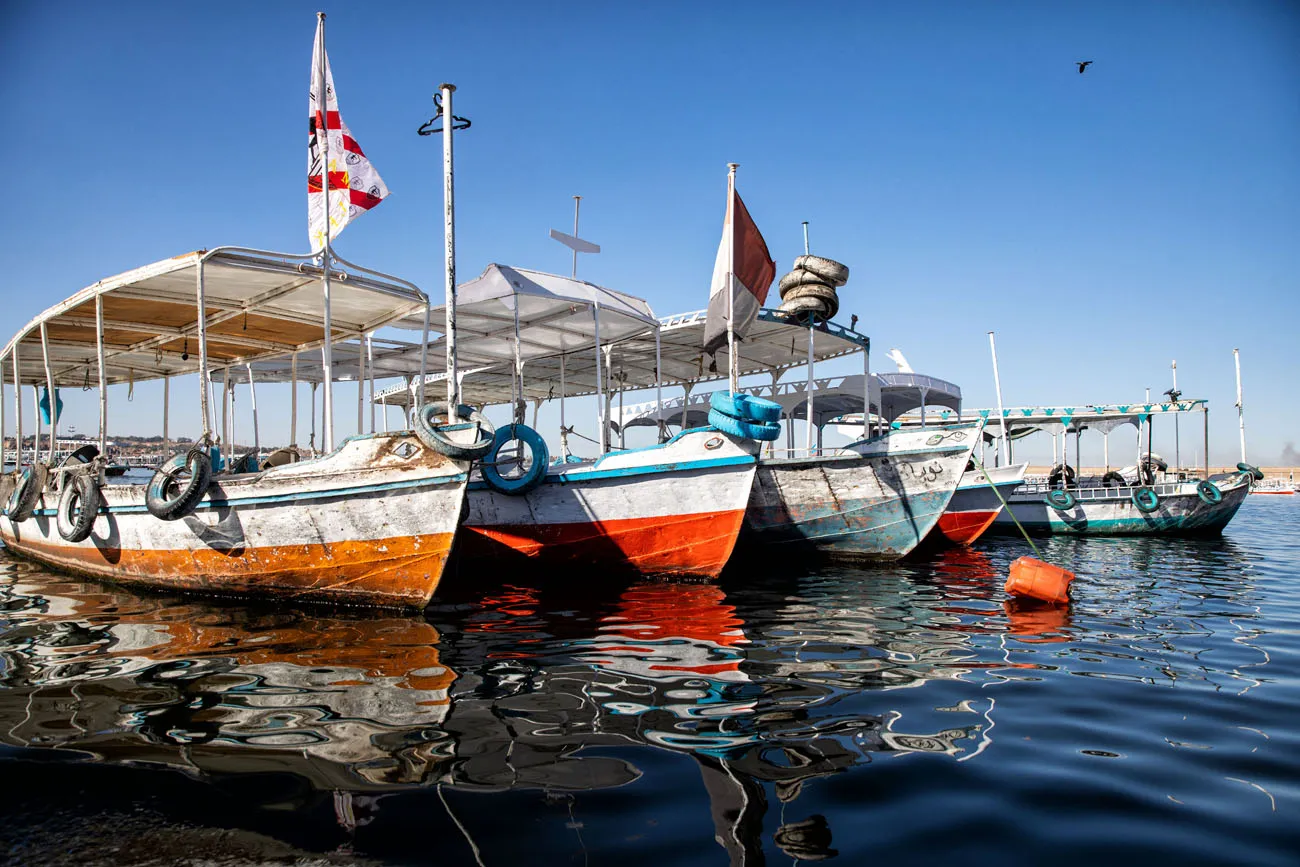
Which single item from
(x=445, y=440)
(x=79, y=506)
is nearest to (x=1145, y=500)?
(x=445, y=440)

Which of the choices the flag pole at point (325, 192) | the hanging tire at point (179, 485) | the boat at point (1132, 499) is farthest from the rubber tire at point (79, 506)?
the boat at point (1132, 499)

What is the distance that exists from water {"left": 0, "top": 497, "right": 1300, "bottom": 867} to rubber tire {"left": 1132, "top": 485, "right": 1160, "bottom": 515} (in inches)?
562

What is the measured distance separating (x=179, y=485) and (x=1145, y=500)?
23.1 metres

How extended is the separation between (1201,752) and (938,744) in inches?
53.9

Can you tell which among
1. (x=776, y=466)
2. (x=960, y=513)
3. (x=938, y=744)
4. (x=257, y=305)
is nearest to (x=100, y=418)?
(x=257, y=305)

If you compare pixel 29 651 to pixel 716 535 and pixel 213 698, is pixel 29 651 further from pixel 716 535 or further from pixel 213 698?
pixel 716 535

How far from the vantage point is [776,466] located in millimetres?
A: 12812

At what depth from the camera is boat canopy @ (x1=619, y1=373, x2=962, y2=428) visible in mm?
19531

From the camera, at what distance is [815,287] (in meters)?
14.6

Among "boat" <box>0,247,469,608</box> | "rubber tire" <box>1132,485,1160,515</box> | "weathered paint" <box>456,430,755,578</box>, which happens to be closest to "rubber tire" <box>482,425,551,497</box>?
"weathered paint" <box>456,430,755,578</box>

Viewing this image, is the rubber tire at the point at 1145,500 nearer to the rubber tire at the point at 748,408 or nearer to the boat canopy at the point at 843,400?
the boat canopy at the point at 843,400

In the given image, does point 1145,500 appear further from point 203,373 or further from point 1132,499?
point 203,373

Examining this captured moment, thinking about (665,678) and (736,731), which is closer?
(736,731)

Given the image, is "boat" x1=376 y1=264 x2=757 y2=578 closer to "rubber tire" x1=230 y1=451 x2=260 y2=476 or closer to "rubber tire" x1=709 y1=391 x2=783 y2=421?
"rubber tire" x1=709 y1=391 x2=783 y2=421
